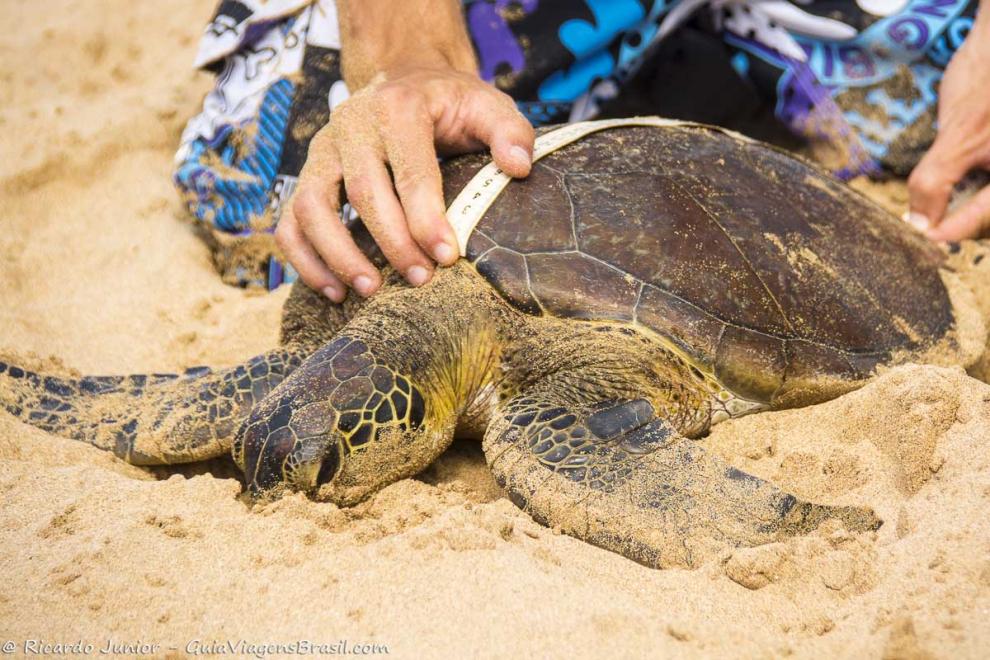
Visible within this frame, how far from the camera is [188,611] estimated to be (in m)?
1.38

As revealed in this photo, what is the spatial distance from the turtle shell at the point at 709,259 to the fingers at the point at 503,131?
6 cm

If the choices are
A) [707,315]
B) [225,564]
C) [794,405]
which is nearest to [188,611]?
[225,564]

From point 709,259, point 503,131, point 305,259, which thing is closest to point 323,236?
point 305,259

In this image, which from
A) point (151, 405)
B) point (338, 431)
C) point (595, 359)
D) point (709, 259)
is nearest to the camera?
point (338, 431)

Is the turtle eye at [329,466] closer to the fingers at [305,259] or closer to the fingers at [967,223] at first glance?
the fingers at [305,259]

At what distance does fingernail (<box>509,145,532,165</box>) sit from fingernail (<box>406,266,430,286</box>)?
1.14 feet

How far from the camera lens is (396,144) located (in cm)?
200

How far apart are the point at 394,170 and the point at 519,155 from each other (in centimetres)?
30

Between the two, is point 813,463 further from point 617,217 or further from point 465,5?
point 465,5

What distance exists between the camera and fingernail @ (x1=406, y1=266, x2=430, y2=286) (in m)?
2.00

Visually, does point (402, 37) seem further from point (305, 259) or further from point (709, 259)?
point (709, 259)

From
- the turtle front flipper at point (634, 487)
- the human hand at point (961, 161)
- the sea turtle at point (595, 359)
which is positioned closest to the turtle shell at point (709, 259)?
the sea turtle at point (595, 359)

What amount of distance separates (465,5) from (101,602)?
2291 millimetres

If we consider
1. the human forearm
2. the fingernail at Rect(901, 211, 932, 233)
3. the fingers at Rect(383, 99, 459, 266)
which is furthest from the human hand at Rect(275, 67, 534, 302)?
the fingernail at Rect(901, 211, 932, 233)
